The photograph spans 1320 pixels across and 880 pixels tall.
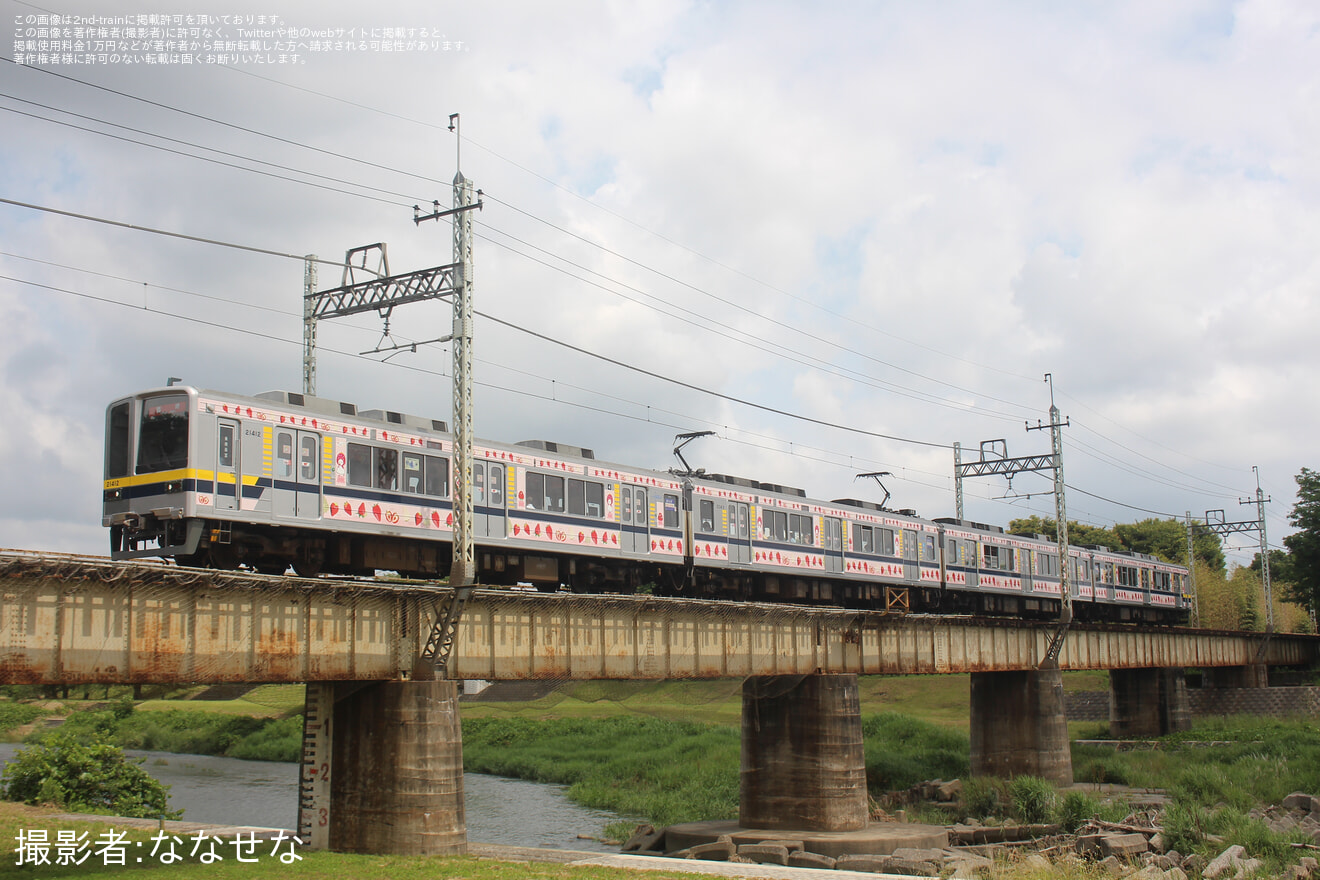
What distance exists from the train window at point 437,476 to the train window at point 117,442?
598 centimetres

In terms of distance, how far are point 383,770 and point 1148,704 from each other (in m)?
47.8

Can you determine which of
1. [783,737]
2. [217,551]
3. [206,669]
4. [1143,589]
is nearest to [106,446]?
[217,551]

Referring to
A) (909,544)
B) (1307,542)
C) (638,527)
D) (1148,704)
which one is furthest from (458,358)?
(1307,542)

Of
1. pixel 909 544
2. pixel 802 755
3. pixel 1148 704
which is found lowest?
pixel 1148 704

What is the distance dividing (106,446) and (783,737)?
18.3 m

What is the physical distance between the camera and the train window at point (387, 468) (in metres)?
23.1

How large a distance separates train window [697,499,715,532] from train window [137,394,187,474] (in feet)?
53.0

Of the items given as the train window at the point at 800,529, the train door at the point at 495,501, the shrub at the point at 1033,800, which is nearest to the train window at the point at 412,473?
the train door at the point at 495,501

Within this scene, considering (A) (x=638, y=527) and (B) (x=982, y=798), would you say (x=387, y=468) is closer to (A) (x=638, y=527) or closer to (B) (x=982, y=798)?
(A) (x=638, y=527)

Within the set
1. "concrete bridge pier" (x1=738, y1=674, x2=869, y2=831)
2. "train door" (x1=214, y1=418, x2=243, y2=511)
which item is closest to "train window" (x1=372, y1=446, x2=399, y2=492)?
"train door" (x1=214, y1=418, x2=243, y2=511)

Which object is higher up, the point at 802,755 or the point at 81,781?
the point at 802,755

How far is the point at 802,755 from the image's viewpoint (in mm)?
29594

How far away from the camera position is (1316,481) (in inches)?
2702

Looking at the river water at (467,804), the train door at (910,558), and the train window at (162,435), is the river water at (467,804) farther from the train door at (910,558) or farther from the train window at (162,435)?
the train door at (910,558)
